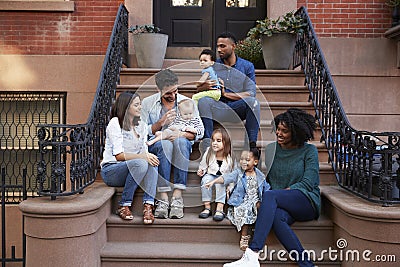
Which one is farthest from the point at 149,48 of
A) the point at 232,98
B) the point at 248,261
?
the point at 248,261

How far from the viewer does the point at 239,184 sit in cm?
439

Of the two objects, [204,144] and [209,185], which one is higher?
[204,144]

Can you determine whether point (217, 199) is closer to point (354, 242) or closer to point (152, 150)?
point (152, 150)

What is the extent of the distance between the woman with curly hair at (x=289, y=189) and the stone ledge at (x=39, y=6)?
4194 mm

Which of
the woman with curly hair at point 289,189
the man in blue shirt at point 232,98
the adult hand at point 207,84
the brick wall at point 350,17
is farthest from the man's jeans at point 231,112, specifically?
the brick wall at point 350,17

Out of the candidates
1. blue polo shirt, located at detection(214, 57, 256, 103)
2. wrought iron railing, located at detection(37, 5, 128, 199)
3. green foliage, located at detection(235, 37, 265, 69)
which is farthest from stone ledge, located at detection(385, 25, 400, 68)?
wrought iron railing, located at detection(37, 5, 128, 199)

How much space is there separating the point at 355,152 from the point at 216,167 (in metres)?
1.25

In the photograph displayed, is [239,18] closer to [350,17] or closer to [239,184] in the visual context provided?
[350,17]

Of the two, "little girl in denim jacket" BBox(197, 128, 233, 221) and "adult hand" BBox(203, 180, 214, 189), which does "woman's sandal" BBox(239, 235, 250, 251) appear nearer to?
"little girl in denim jacket" BBox(197, 128, 233, 221)

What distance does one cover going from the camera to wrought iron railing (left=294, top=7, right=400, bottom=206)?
12.8ft

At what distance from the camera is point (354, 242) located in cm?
392

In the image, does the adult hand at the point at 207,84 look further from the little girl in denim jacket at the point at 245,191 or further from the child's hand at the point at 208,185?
the child's hand at the point at 208,185

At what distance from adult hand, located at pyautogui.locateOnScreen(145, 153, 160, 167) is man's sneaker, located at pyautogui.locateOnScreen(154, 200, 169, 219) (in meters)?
0.38

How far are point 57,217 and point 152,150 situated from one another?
118cm
